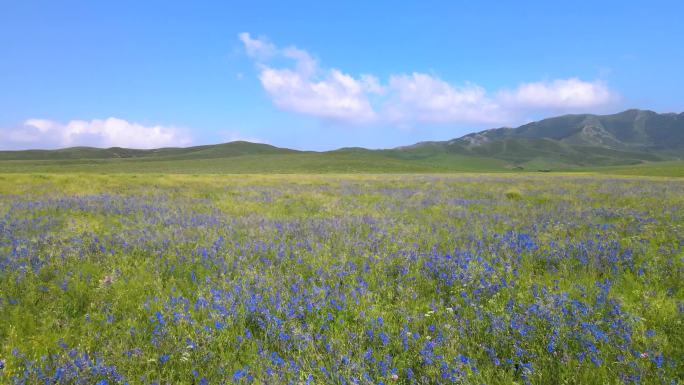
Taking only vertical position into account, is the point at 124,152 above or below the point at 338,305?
above

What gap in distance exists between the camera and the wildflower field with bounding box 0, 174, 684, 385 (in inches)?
115

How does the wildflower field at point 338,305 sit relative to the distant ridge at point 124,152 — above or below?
below

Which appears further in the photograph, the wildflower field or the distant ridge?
the distant ridge

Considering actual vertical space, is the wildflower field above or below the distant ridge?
below

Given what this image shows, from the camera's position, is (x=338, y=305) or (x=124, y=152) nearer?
(x=338, y=305)

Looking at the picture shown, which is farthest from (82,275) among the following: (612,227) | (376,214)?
(612,227)

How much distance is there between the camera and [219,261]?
18.2 feet

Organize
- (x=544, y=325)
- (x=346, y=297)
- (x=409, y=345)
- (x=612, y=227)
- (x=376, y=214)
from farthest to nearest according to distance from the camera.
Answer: (x=376, y=214) → (x=612, y=227) → (x=346, y=297) → (x=544, y=325) → (x=409, y=345)

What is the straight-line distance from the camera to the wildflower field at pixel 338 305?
2934mm

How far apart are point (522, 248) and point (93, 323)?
6.48 metres

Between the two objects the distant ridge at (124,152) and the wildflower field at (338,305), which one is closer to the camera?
the wildflower field at (338,305)

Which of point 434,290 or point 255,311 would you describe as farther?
point 434,290

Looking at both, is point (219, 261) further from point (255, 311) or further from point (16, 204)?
point (16, 204)

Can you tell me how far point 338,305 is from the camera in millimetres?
3982
